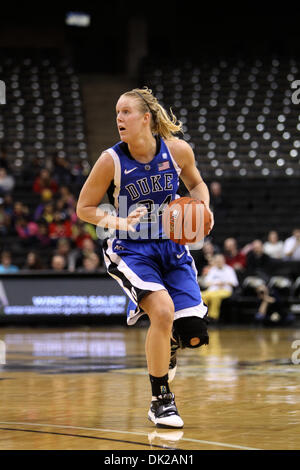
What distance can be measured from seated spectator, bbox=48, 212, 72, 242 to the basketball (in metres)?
11.4

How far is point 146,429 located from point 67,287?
9.80m

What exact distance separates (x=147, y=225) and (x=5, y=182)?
510 inches

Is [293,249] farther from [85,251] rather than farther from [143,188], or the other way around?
[143,188]

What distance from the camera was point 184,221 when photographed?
430 centimetres

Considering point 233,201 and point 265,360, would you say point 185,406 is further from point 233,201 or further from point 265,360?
point 233,201

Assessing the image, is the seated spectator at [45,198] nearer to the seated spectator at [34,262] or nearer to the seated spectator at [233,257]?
the seated spectator at [34,262]

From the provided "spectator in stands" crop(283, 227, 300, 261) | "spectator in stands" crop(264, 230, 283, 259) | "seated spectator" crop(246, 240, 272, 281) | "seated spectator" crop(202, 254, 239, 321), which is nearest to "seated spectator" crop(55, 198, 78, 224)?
"seated spectator" crop(202, 254, 239, 321)

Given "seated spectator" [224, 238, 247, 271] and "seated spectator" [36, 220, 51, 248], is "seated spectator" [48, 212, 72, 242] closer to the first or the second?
"seated spectator" [36, 220, 51, 248]

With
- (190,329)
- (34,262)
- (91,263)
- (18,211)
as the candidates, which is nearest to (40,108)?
(18,211)

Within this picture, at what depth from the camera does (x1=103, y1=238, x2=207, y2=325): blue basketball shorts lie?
4.50 meters
